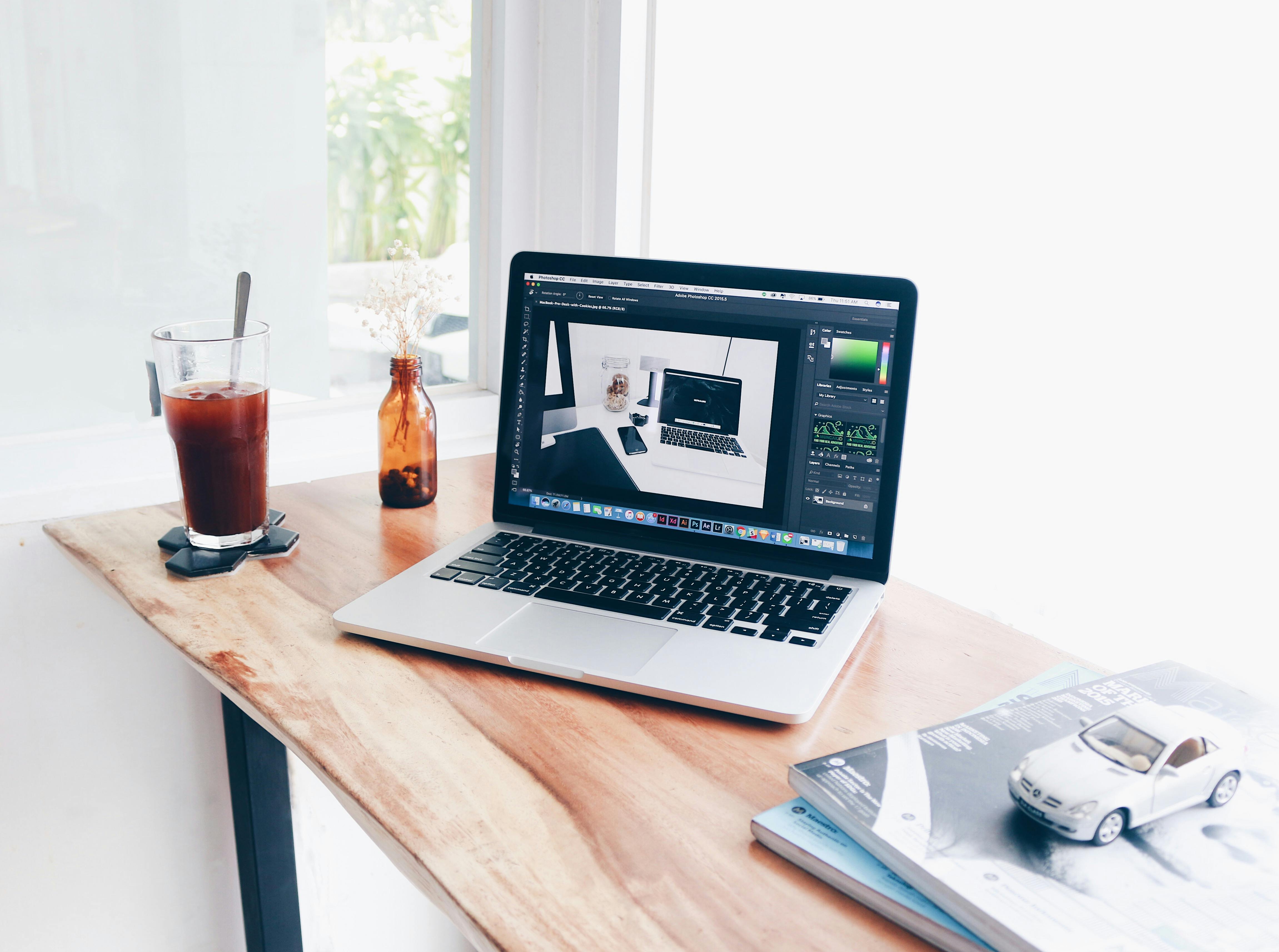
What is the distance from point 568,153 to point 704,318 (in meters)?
Result: 0.64

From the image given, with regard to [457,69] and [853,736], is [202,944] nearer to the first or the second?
[853,736]

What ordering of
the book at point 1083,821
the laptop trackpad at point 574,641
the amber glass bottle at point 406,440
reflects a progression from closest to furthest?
the book at point 1083,821
the laptop trackpad at point 574,641
the amber glass bottle at point 406,440

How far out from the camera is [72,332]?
46.9 inches

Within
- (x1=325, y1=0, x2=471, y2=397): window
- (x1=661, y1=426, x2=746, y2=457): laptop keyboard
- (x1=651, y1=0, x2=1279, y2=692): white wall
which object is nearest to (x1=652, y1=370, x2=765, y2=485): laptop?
(x1=661, y1=426, x2=746, y2=457): laptop keyboard

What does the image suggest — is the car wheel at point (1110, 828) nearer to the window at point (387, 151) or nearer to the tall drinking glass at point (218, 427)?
the tall drinking glass at point (218, 427)

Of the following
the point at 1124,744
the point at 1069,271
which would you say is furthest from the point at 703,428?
the point at 1124,744

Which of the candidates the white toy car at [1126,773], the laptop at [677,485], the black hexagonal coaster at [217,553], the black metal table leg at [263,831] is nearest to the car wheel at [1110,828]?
the white toy car at [1126,773]

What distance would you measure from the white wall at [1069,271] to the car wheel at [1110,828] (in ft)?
1.38

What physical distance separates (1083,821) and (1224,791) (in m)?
0.11

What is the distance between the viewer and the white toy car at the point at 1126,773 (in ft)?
1.72

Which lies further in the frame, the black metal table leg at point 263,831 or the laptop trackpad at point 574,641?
the black metal table leg at point 263,831

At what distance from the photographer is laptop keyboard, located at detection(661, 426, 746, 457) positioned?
94 cm

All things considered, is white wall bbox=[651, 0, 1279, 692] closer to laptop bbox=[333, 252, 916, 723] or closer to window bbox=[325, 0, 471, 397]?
laptop bbox=[333, 252, 916, 723]

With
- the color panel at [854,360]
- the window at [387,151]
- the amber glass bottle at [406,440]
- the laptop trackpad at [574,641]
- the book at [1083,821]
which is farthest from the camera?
the window at [387,151]
